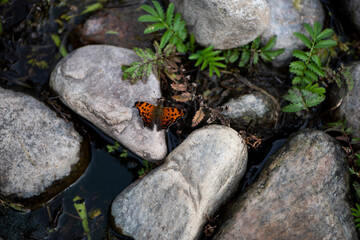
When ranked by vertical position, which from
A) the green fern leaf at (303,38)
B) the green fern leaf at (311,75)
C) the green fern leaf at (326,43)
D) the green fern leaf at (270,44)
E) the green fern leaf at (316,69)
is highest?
the green fern leaf at (303,38)

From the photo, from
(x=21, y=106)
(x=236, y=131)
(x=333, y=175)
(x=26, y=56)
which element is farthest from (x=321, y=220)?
(x=26, y=56)

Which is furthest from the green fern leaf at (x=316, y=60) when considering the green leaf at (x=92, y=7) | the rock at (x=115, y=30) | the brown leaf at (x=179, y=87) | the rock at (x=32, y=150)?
the rock at (x=32, y=150)

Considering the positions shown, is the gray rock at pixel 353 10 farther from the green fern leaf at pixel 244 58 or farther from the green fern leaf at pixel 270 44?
the green fern leaf at pixel 244 58

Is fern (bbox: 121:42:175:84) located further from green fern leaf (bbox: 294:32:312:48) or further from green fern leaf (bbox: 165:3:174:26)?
green fern leaf (bbox: 294:32:312:48)

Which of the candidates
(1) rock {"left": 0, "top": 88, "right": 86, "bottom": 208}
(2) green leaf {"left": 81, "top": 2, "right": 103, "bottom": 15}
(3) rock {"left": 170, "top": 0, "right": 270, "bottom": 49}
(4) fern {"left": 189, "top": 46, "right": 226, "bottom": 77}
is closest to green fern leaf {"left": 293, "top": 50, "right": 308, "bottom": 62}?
(3) rock {"left": 170, "top": 0, "right": 270, "bottom": 49}

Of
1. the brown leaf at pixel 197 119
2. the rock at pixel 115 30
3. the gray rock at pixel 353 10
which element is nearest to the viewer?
the brown leaf at pixel 197 119

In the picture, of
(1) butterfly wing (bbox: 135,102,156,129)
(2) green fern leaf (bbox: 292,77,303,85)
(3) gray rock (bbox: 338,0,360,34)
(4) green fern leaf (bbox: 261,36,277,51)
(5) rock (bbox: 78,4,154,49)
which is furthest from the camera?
(5) rock (bbox: 78,4,154,49)

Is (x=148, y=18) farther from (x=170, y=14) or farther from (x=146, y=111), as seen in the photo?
(x=146, y=111)

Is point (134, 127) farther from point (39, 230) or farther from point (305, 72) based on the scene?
point (305, 72)

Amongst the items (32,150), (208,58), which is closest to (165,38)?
(208,58)
